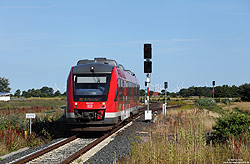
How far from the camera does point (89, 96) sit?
15.4m

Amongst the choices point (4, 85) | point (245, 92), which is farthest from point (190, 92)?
point (4, 85)

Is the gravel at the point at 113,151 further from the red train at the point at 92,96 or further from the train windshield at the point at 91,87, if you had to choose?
the train windshield at the point at 91,87

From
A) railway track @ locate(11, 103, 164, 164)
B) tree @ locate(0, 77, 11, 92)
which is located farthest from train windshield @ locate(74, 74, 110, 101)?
tree @ locate(0, 77, 11, 92)

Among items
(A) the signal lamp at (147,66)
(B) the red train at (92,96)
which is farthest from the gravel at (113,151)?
(A) the signal lamp at (147,66)

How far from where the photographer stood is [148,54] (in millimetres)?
20703

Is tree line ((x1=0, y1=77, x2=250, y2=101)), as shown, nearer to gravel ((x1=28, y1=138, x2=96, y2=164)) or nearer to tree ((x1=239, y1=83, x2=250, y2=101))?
tree ((x1=239, y1=83, x2=250, y2=101))

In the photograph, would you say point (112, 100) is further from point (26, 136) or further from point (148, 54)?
point (148, 54)

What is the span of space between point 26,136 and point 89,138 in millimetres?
2804

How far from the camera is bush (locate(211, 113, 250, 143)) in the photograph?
1235 cm

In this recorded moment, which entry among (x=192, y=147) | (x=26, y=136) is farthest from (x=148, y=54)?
(x=192, y=147)

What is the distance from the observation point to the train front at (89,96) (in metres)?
15.3

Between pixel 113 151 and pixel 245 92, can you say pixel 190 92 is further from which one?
pixel 113 151

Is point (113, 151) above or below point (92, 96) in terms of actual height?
below

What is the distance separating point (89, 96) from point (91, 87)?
51 cm
